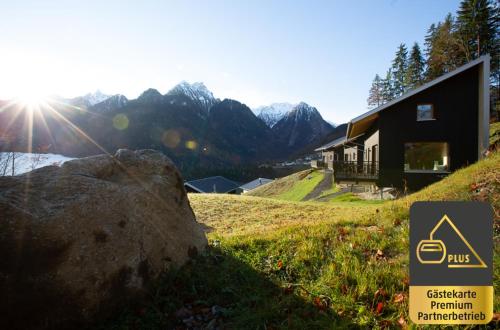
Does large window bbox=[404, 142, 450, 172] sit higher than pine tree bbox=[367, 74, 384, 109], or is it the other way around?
pine tree bbox=[367, 74, 384, 109]

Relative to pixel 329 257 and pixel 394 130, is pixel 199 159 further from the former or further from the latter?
pixel 329 257

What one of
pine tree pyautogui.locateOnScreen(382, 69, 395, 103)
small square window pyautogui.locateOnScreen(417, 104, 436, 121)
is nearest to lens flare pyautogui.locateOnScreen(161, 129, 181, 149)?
pine tree pyautogui.locateOnScreen(382, 69, 395, 103)

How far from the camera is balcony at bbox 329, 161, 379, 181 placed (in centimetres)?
1970

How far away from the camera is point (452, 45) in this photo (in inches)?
1451

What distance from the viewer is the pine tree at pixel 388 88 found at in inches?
→ 2336

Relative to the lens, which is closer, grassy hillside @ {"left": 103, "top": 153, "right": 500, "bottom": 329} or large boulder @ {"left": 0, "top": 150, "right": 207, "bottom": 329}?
large boulder @ {"left": 0, "top": 150, "right": 207, "bottom": 329}

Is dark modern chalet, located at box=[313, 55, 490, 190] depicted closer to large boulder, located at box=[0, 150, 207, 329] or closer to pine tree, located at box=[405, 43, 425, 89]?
large boulder, located at box=[0, 150, 207, 329]

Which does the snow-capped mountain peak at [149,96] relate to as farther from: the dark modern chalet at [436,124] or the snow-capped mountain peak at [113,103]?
the dark modern chalet at [436,124]

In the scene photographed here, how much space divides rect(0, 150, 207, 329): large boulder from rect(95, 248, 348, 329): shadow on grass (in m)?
0.26

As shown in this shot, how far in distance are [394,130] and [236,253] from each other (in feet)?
58.7

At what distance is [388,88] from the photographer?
2391 inches

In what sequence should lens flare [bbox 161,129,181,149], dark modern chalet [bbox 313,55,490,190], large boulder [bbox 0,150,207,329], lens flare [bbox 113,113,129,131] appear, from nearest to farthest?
large boulder [bbox 0,150,207,329], dark modern chalet [bbox 313,55,490,190], lens flare [bbox 113,113,129,131], lens flare [bbox 161,129,181,149]

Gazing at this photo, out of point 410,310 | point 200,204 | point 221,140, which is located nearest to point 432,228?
point 410,310

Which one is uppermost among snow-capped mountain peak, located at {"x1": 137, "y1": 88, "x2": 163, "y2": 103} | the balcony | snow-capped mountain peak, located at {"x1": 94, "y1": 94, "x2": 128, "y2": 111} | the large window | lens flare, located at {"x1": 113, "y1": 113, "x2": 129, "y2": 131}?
snow-capped mountain peak, located at {"x1": 137, "y1": 88, "x2": 163, "y2": 103}
